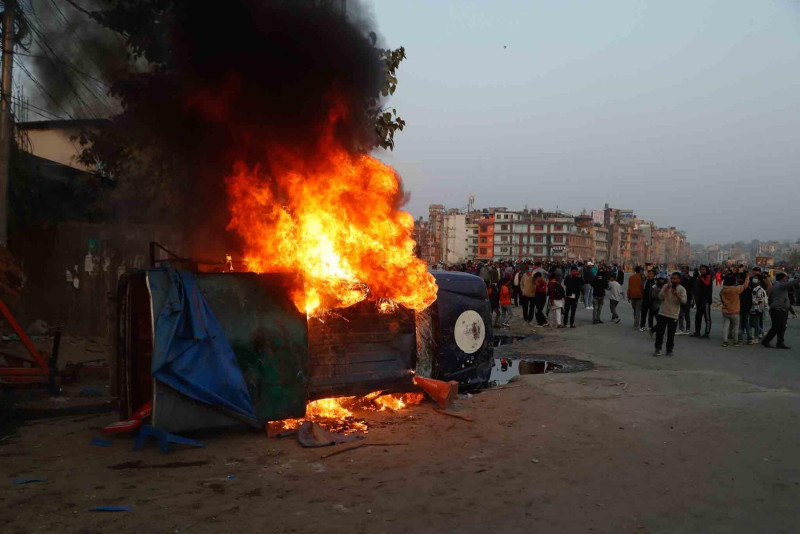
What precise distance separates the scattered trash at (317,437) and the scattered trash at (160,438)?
106cm

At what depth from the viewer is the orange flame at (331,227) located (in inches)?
280

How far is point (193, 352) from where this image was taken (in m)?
5.70

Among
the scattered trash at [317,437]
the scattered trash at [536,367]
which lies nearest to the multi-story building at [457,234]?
the scattered trash at [536,367]

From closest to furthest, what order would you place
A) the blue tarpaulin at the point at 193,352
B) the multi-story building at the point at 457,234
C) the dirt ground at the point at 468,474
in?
1. the dirt ground at the point at 468,474
2. the blue tarpaulin at the point at 193,352
3. the multi-story building at the point at 457,234

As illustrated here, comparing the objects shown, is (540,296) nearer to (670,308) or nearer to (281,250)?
(670,308)

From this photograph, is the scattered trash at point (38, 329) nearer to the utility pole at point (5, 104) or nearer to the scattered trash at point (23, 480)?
the utility pole at point (5, 104)

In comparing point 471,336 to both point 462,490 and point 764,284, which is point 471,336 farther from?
point 764,284

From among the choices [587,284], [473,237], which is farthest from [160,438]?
[473,237]

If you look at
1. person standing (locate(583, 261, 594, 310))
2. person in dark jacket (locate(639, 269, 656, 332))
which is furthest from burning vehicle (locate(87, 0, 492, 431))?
person standing (locate(583, 261, 594, 310))

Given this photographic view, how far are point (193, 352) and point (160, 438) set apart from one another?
0.86 meters

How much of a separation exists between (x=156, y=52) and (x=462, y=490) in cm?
802

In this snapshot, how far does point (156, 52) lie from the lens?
8930 mm

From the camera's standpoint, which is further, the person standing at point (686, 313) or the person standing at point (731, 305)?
the person standing at point (686, 313)

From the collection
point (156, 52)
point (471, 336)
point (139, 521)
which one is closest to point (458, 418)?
point (471, 336)
